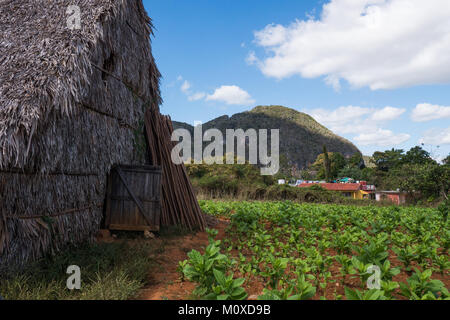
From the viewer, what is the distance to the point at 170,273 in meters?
4.52

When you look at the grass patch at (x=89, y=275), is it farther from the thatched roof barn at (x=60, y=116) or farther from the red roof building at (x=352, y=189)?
the red roof building at (x=352, y=189)

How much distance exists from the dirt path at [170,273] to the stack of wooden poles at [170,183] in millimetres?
695

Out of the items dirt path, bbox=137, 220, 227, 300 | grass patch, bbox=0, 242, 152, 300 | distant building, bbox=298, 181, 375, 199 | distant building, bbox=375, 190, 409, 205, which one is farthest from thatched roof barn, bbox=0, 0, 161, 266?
distant building, bbox=298, 181, 375, 199

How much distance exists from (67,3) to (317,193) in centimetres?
1655

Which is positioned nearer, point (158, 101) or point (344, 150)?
point (158, 101)

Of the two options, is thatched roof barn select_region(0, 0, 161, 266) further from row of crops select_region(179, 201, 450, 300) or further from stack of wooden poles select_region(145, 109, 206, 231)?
row of crops select_region(179, 201, 450, 300)

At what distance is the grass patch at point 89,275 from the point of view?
3.45 m

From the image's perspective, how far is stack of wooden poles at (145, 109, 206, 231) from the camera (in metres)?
7.46

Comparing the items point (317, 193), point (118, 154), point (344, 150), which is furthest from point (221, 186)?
point (344, 150)

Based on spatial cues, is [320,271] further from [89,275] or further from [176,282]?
[89,275]
